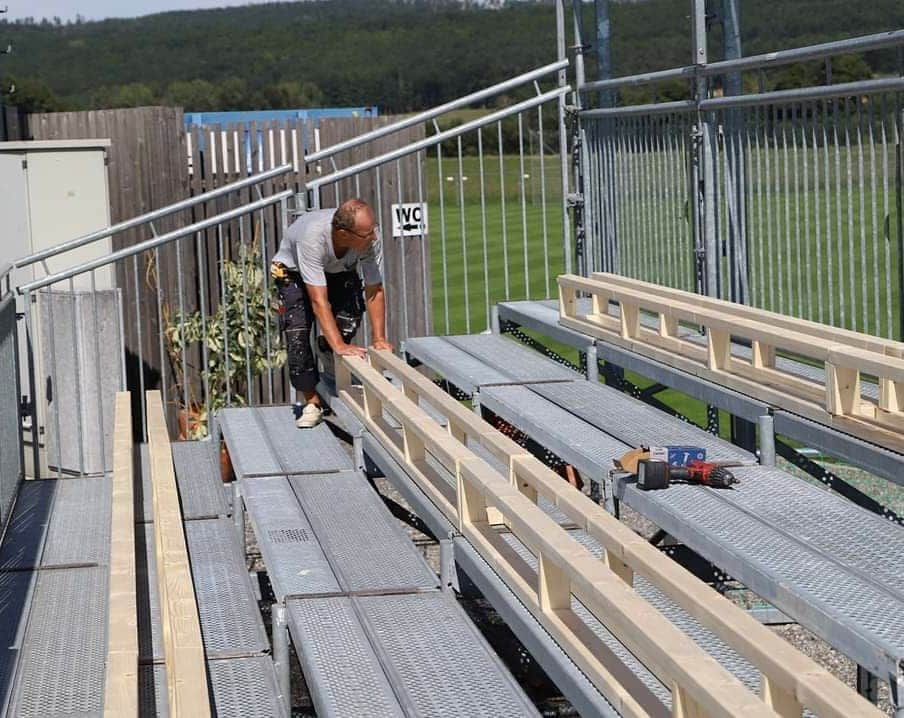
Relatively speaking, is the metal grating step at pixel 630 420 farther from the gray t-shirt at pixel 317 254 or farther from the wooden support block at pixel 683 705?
the wooden support block at pixel 683 705

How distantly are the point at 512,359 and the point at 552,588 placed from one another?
4060mm

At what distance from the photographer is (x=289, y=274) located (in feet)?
28.1

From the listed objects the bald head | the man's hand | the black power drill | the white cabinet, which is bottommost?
the black power drill

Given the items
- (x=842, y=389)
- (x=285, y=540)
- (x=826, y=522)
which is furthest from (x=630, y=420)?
(x=826, y=522)

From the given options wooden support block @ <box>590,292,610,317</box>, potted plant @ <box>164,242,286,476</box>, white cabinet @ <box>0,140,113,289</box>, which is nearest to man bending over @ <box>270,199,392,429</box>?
wooden support block @ <box>590,292,610,317</box>

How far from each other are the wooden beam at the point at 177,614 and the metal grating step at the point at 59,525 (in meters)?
0.72

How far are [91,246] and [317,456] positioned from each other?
5.22 m

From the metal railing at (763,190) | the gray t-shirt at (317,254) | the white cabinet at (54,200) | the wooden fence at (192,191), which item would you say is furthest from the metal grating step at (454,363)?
the wooden fence at (192,191)

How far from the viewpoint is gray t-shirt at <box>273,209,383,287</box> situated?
8188mm

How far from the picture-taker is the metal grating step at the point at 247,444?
7.51 m

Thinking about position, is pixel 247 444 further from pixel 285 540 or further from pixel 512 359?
pixel 285 540

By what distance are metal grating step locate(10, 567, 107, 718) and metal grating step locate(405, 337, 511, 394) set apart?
209 cm

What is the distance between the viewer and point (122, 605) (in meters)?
4.70

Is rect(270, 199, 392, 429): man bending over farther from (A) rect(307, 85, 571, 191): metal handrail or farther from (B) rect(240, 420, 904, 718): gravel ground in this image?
(B) rect(240, 420, 904, 718): gravel ground
